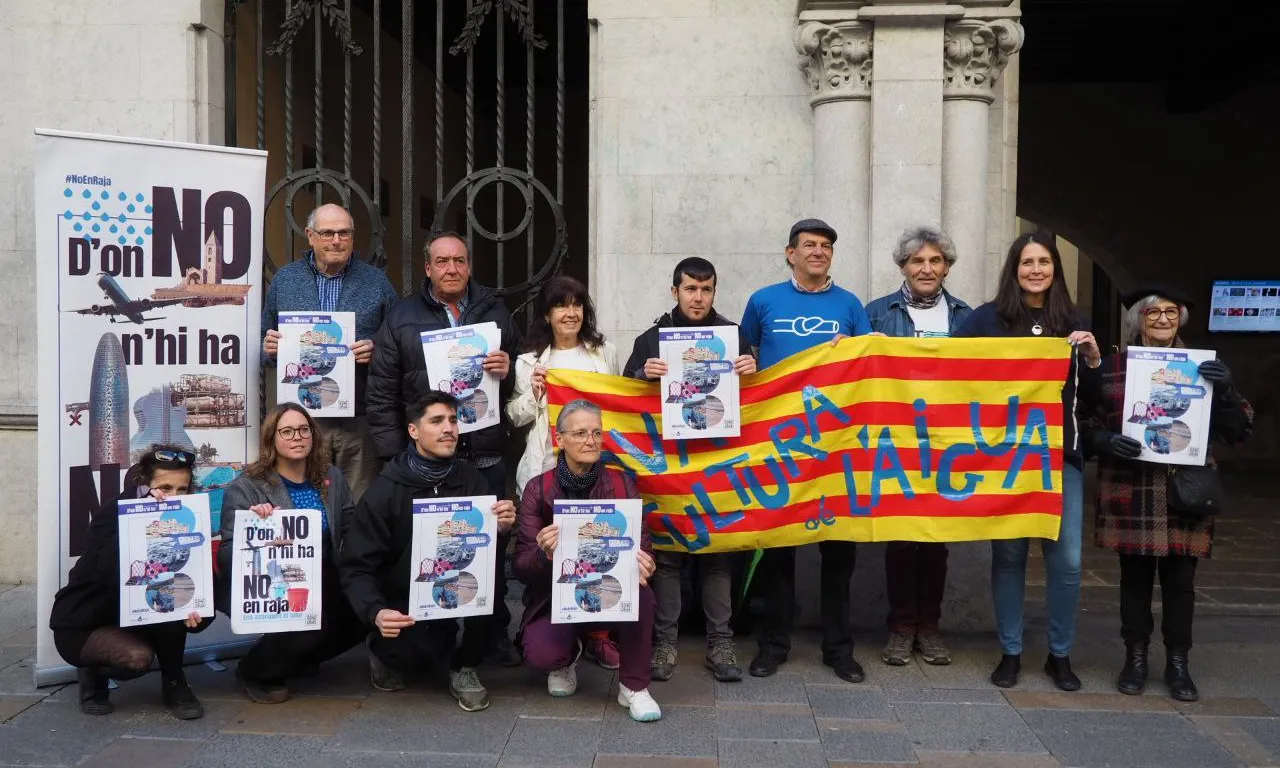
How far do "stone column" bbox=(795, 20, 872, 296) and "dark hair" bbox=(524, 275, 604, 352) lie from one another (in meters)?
1.59

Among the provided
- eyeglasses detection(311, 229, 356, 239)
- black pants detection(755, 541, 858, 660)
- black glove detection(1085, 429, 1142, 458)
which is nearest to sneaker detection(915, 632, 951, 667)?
black pants detection(755, 541, 858, 660)

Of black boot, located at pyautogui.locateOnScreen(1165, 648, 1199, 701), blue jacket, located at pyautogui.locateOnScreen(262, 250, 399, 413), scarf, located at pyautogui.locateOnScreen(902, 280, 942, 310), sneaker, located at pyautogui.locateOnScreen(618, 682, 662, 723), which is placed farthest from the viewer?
blue jacket, located at pyautogui.locateOnScreen(262, 250, 399, 413)

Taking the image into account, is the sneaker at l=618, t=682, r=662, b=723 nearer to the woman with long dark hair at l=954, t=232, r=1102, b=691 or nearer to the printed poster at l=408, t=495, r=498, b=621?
the printed poster at l=408, t=495, r=498, b=621

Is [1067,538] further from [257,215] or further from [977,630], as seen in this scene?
[257,215]

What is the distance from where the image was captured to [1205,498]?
16.0 feet

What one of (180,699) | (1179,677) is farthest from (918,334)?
(180,699)

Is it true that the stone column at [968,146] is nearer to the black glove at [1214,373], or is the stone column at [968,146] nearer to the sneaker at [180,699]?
the black glove at [1214,373]

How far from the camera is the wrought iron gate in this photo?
21.9ft

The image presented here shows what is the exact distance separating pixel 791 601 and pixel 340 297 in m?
2.67

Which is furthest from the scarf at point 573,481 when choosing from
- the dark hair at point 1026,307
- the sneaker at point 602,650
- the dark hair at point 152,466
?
the dark hair at point 1026,307

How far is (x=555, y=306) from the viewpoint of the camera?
536 centimetres

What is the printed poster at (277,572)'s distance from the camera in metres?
4.60

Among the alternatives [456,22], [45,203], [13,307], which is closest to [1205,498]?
[45,203]

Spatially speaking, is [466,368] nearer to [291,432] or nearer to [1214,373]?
[291,432]
